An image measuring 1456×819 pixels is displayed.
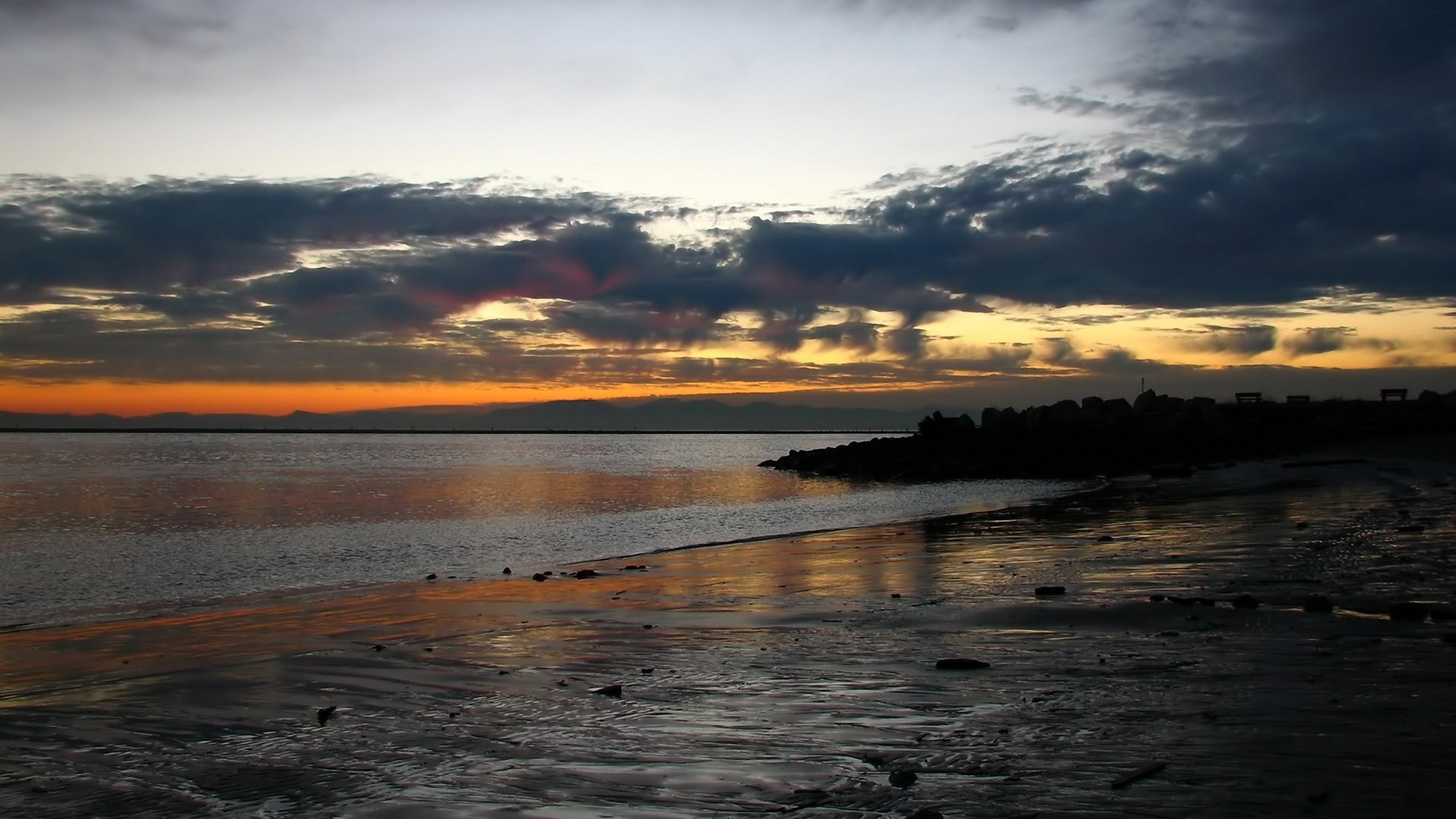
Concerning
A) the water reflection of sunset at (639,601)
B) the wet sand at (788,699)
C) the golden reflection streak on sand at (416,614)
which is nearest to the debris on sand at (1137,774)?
the wet sand at (788,699)

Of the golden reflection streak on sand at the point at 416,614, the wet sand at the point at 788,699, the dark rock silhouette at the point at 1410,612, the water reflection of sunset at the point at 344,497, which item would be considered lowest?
the water reflection of sunset at the point at 344,497

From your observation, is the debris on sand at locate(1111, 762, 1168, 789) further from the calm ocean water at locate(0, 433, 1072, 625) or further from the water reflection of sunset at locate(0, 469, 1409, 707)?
the calm ocean water at locate(0, 433, 1072, 625)

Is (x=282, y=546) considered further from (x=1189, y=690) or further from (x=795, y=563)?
(x=1189, y=690)

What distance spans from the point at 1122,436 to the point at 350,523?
43.5 metres

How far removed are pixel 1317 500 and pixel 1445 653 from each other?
17111mm

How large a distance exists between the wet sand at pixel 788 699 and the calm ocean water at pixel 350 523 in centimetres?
507

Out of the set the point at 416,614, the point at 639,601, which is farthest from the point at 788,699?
the point at 416,614

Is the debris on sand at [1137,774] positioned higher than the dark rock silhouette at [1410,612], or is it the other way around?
the dark rock silhouette at [1410,612]

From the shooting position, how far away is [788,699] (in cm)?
804

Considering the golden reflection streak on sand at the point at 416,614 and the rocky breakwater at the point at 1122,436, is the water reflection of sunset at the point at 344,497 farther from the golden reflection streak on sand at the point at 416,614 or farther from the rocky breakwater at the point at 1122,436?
the golden reflection streak on sand at the point at 416,614

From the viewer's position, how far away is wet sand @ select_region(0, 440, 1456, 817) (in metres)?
5.81

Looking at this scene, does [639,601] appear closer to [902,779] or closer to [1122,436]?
[902,779]

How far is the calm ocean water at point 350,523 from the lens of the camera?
1968 centimetres

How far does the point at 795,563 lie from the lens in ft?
61.6
